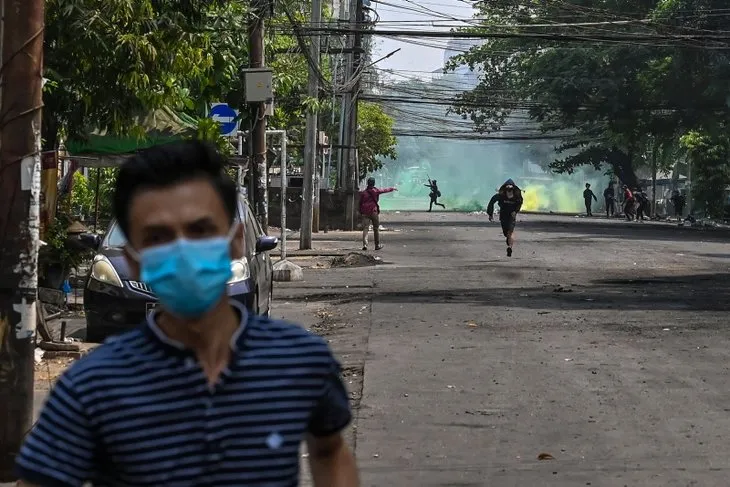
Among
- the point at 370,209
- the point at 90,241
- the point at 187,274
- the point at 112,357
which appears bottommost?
the point at 370,209

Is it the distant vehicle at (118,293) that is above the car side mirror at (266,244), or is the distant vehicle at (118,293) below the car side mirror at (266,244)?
below

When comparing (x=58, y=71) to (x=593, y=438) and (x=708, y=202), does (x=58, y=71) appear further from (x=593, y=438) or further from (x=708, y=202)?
(x=708, y=202)

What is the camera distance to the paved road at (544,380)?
26.6 feet

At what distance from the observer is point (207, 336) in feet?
8.63

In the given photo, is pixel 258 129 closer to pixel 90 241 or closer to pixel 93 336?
pixel 90 241

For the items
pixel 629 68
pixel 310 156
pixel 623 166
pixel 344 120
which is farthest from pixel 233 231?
pixel 623 166

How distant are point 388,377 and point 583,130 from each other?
202 ft

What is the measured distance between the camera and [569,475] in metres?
7.81

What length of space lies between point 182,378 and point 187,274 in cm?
20

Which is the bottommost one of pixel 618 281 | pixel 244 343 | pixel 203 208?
pixel 618 281

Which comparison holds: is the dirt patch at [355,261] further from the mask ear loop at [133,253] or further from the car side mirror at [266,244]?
the mask ear loop at [133,253]

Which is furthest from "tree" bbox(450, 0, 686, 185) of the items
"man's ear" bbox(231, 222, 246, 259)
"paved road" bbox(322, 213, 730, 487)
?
"man's ear" bbox(231, 222, 246, 259)

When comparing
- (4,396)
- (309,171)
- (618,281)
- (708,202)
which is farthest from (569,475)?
(708,202)

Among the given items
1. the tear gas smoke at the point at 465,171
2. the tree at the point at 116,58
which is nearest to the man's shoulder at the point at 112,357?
the tree at the point at 116,58
